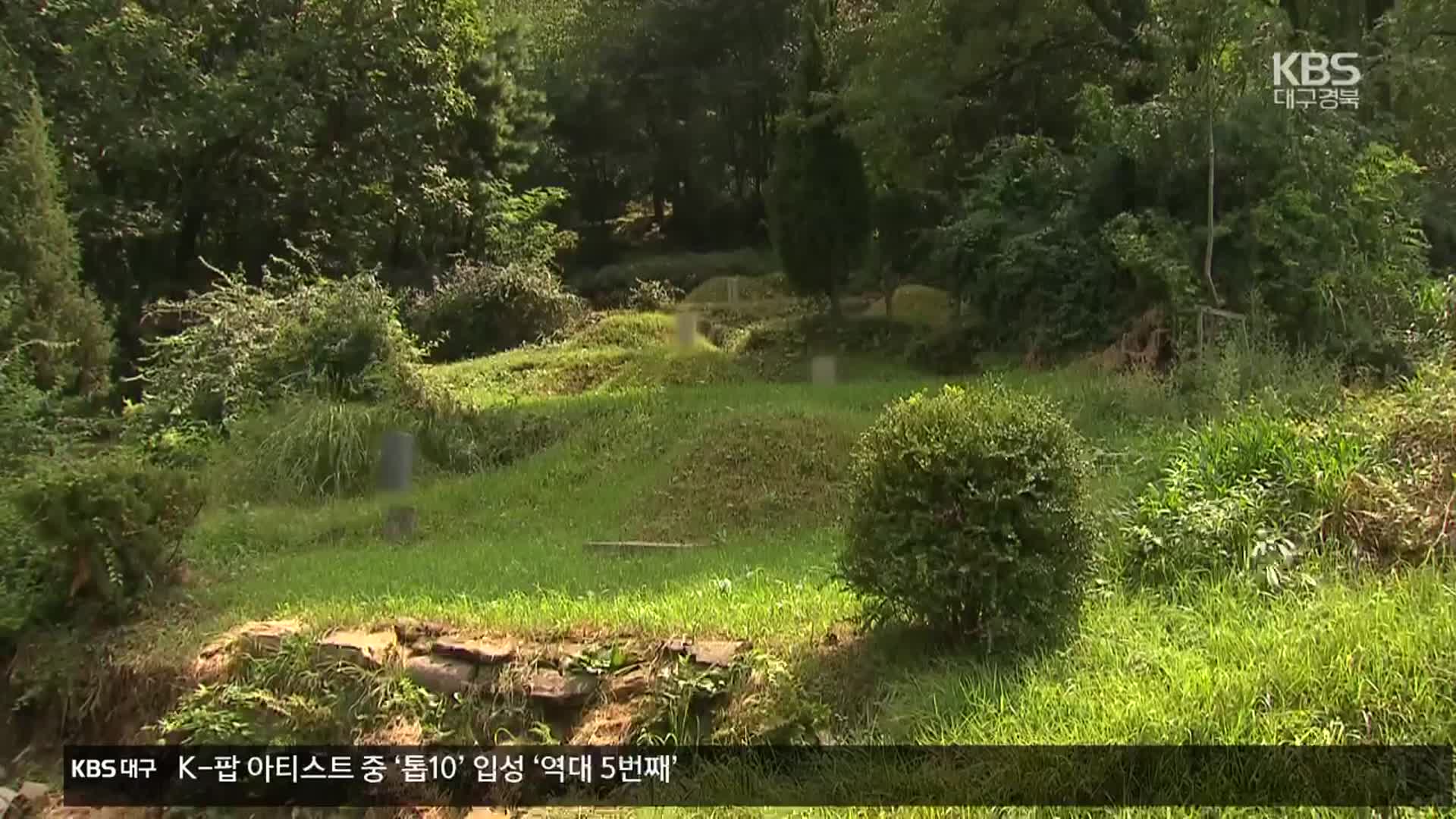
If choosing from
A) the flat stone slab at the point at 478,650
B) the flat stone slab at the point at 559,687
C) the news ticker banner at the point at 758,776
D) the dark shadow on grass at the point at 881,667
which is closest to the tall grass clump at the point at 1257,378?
the dark shadow on grass at the point at 881,667

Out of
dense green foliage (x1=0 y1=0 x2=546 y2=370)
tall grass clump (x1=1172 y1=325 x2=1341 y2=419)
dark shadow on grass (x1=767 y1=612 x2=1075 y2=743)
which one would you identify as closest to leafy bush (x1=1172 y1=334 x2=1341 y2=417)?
tall grass clump (x1=1172 y1=325 x2=1341 y2=419)

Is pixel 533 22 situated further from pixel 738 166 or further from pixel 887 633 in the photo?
pixel 887 633

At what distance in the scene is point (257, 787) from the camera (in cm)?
448

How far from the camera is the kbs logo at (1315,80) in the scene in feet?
31.4

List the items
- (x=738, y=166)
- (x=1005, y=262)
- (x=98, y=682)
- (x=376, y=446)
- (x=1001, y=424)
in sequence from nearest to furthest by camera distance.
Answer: (x=1001, y=424), (x=98, y=682), (x=376, y=446), (x=1005, y=262), (x=738, y=166)

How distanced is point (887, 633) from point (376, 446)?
19.8ft

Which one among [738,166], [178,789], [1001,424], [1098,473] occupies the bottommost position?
[178,789]

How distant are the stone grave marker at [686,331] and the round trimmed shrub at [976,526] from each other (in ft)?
37.0

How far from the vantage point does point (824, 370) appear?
1263cm

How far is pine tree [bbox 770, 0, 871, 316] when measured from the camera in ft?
50.0

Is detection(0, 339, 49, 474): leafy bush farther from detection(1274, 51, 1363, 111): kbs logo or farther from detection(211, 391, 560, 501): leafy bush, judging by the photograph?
detection(1274, 51, 1363, 111): kbs logo

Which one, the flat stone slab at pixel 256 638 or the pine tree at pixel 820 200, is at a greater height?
the pine tree at pixel 820 200

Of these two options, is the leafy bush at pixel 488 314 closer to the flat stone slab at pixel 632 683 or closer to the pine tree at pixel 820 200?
the pine tree at pixel 820 200

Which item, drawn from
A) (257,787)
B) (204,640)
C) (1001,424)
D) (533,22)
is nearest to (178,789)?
(257,787)
